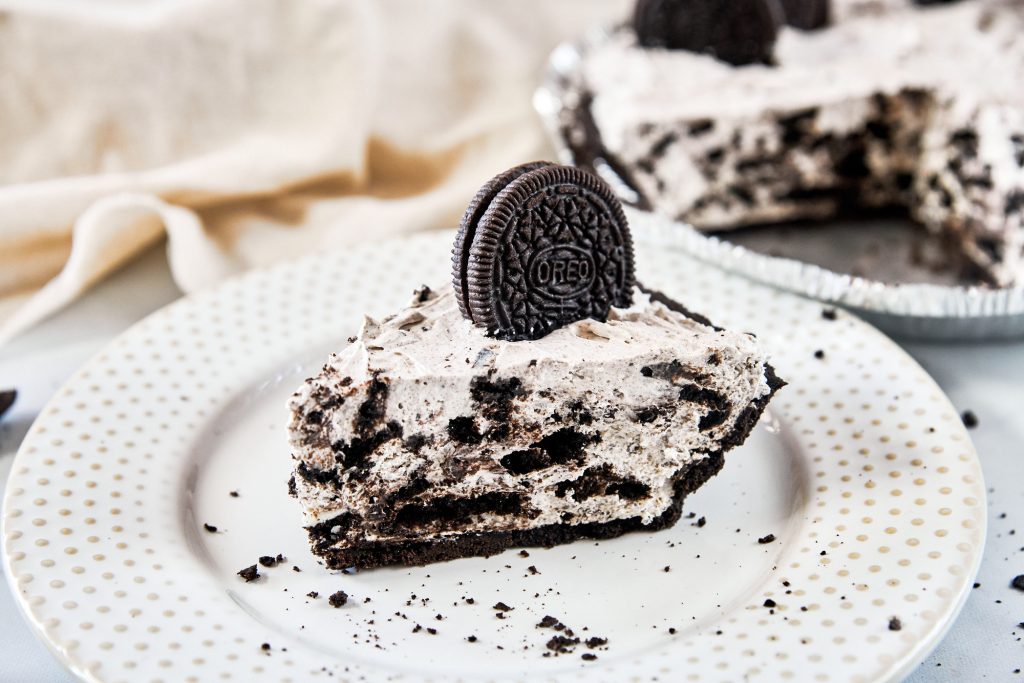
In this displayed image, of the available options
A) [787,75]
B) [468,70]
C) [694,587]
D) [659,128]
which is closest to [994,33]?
[787,75]

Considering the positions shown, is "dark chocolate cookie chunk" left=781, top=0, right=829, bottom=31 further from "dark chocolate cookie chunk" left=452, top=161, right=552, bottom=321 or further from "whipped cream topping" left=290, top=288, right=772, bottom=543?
"dark chocolate cookie chunk" left=452, top=161, right=552, bottom=321

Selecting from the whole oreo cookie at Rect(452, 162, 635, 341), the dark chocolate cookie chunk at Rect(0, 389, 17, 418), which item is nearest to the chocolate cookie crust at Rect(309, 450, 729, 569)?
the whole oreo cookie at Rect(452, 162, 635, 341)

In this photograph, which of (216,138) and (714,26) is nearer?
(714,26)

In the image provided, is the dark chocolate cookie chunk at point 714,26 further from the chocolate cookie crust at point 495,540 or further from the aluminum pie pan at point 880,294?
the chocolate cookie crust at point 495,540

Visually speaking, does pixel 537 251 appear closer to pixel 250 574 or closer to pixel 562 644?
pixel 562 644

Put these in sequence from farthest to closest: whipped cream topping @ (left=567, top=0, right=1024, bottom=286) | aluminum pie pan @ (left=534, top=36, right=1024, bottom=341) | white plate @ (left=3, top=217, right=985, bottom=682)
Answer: whipped cream topping @ (left=567, top=0, right=1024, bottom=286), aluminum pie pan @ (left=534, top=36, right=1024, bottom=341), white plate @ (left=3, top=217, right=985, bottom=682)

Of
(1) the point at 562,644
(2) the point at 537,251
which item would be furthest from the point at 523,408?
(1) the point at 562,644
